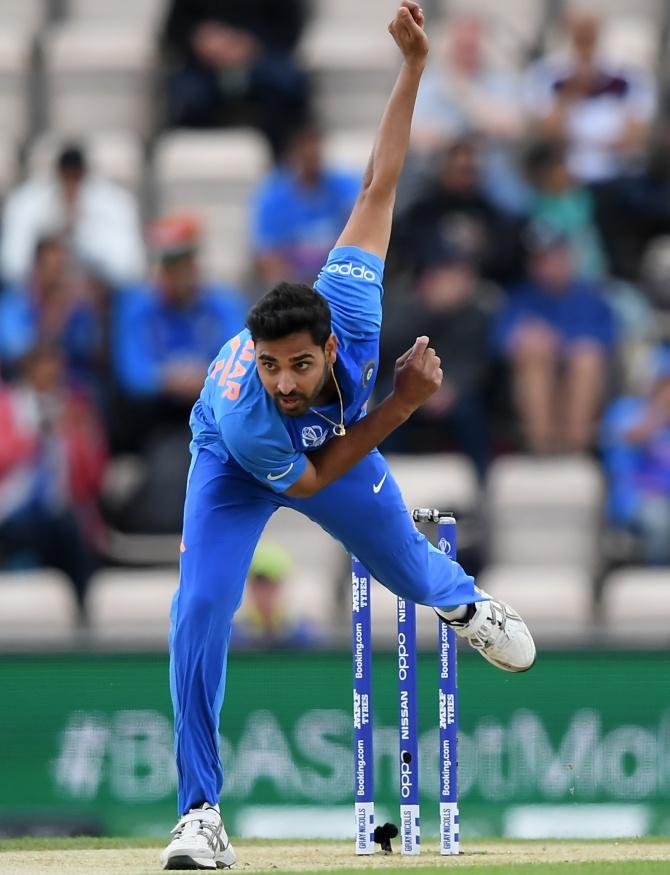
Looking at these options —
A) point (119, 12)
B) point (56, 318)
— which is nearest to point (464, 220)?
point (56, 318)

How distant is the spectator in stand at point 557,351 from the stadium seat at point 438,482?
1.52 feet

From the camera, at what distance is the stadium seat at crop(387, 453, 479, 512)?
9289 millimetres

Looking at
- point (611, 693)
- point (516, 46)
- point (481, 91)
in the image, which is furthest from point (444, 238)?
point (611, 693)

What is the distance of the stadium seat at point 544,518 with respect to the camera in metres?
9.44

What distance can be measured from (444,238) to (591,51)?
1.53 metres

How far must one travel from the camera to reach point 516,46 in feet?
37.2

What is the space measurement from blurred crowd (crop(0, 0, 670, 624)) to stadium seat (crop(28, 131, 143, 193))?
8.4 inches

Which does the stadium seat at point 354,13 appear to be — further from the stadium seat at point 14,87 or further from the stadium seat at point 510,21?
the stadium seat at point 14,87

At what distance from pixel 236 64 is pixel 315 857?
20.1ft

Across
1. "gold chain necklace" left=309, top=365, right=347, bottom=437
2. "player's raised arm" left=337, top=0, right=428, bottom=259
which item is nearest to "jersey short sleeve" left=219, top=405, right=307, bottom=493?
"gold chain necklace" left=309, top=365, right=347, bottom=437

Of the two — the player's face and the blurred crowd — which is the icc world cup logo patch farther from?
the blurred crowd

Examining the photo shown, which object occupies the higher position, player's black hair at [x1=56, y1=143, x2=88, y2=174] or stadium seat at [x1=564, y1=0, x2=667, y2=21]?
stadium seat at [x1=564, y1=0, x2=667, y2=21]

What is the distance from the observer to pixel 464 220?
10211 mm

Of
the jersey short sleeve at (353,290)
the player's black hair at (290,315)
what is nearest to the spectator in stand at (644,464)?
the jersey short sleeve at (353,290)
